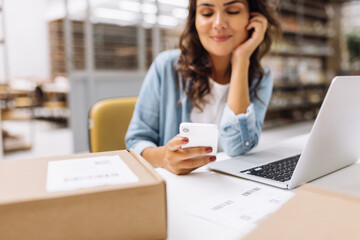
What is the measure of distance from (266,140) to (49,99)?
16.4 ft

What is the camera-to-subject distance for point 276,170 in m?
0.90

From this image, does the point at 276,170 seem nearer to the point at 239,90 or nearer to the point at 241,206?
the point at 241,206

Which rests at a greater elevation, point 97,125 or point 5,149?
point 97,125

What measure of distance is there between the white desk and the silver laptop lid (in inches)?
1.8

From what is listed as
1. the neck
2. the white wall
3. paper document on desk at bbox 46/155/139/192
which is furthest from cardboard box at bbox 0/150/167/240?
the white wall

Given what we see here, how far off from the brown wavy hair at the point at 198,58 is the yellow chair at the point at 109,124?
0.91 ft

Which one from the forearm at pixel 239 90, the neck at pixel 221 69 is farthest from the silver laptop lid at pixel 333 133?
the neck at pixel 221 69

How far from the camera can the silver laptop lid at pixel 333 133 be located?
673 millimetres

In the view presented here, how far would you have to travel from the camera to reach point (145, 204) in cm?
50

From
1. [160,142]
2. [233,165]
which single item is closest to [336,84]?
[233,165]

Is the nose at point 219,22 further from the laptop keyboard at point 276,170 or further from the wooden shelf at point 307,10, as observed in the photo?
the wooden shelf at point 307,10

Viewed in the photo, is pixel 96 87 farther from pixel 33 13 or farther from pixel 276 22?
pixel 33 13

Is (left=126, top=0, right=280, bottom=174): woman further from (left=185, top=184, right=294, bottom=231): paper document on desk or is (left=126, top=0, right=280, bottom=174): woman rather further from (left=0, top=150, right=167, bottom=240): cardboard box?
(left=0, top=150, right=167, bottom=240): cardboard box

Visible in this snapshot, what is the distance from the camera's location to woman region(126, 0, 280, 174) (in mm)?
1251
